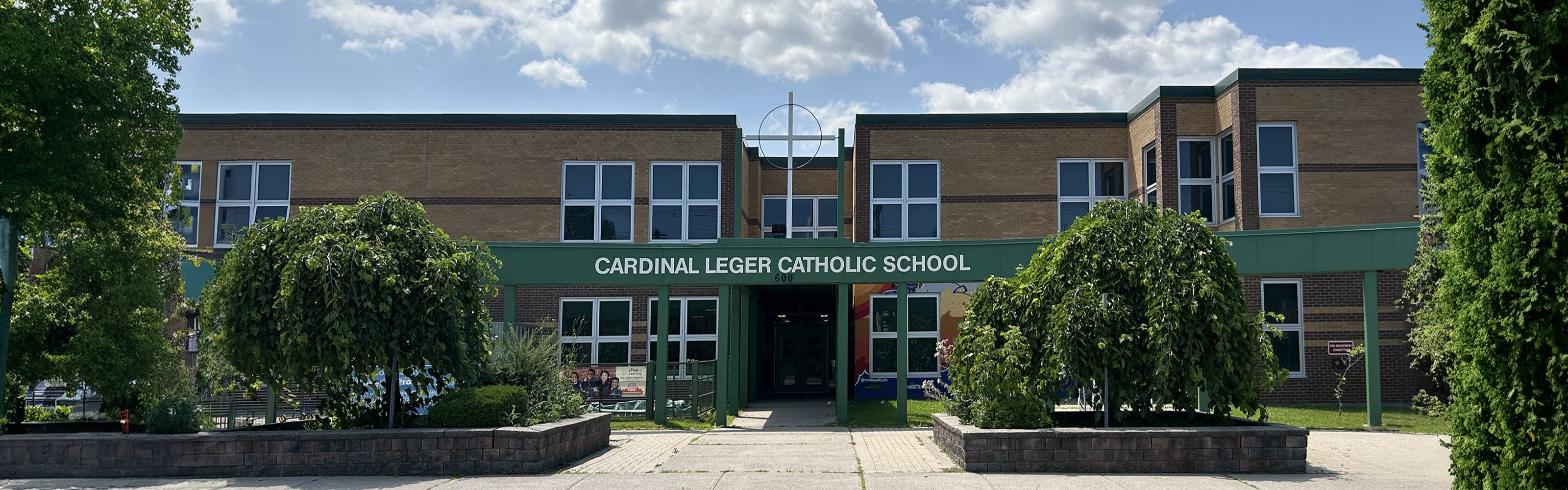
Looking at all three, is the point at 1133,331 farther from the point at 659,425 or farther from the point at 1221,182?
the point at 1221,182

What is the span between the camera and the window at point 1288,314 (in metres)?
20.7

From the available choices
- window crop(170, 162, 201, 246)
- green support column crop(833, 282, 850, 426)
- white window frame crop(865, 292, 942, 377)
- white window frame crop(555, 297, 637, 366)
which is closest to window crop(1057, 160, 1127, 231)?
white window frame crop(865, 292, 942, 377)

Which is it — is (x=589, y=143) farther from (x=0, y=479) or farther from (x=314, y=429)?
(x=0, y=479)

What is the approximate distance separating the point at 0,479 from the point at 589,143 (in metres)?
14.5

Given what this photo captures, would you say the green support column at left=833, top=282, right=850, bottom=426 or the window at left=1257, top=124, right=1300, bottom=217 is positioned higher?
the window at left=1257, top=124, right=1300, bottom=217

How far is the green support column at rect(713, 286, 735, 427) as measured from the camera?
16047 millimetres

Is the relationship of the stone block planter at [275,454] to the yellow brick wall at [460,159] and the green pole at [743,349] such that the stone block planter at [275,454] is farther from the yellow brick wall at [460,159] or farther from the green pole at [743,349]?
the yellow brick wall at [460,159]

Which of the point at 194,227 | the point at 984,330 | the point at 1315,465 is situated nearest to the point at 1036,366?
the point at 984,330

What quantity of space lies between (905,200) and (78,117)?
16251 millimetres

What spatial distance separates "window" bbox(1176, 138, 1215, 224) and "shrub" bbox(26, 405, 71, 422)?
20.8 m

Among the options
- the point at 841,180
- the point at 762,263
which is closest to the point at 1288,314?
the point at 841,180

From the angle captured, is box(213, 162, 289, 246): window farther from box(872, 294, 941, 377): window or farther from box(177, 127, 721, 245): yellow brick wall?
box(872, 294, 941, 377): window

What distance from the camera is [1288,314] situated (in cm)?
2095

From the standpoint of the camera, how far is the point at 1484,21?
6051mm
